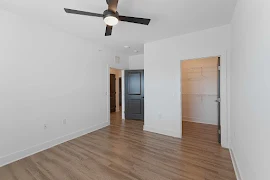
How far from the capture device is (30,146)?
8.00ft

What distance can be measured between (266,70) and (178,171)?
1.72 metres

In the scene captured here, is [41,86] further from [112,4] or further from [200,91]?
[200,91]

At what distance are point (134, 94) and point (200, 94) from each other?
233 cm

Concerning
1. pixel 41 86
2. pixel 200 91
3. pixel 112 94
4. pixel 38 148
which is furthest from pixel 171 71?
pixel 112 94

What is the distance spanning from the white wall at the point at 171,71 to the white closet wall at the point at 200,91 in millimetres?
1609

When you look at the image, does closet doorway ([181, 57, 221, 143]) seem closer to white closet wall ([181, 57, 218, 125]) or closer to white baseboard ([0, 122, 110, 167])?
white closet wall ([181, 57, 218, 125])

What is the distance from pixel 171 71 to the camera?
3291mm

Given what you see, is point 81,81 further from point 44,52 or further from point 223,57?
point 223,57

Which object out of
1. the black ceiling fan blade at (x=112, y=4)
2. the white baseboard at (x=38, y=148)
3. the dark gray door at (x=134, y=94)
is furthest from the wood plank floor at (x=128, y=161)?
the black ceiling fan blade at (x=112, y=4)

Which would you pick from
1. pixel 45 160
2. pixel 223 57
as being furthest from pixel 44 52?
pixel 223 57

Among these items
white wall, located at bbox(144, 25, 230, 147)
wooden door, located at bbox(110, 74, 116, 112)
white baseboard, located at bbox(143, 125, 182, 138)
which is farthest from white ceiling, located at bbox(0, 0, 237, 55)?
wooden door, located at bbox(110, 74, 116, 112)

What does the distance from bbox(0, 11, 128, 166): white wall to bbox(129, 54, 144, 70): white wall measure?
172cm

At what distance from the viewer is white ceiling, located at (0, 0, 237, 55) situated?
6.41 feet

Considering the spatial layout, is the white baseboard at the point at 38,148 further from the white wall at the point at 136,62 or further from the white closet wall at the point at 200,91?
the white closet wall at the point at 200,91
